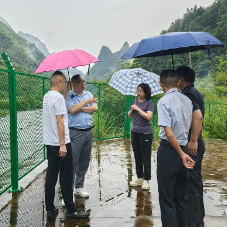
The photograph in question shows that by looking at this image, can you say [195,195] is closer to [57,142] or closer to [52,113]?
[57,142]

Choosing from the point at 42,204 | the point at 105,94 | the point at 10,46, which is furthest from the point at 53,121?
the point at 10,46

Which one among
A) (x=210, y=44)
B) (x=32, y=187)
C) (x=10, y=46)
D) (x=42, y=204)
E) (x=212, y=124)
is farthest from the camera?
(x=10, y=46)

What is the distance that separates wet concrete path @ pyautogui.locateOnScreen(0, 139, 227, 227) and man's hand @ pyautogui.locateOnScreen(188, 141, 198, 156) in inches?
38.4

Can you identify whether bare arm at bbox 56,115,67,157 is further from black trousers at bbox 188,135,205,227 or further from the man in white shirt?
black trousers at bbox 188,135,205,227

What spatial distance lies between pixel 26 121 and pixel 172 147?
3595 mm

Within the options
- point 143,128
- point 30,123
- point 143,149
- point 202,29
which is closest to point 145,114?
point 143,128

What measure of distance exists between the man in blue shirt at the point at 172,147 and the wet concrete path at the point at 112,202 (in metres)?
0.72

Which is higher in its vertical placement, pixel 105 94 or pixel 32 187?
pixel 105 94

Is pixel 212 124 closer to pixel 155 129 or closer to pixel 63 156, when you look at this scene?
pixel 155 129

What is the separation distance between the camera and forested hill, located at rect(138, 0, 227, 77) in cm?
4050

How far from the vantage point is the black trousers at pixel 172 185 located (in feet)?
8.95

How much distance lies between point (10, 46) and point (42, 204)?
228 feet

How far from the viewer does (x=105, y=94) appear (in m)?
10.4

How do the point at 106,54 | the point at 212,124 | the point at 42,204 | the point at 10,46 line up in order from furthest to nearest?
the point at 106,54 < the point at 10,46 < the point at 212,124 < the point at 42,204
